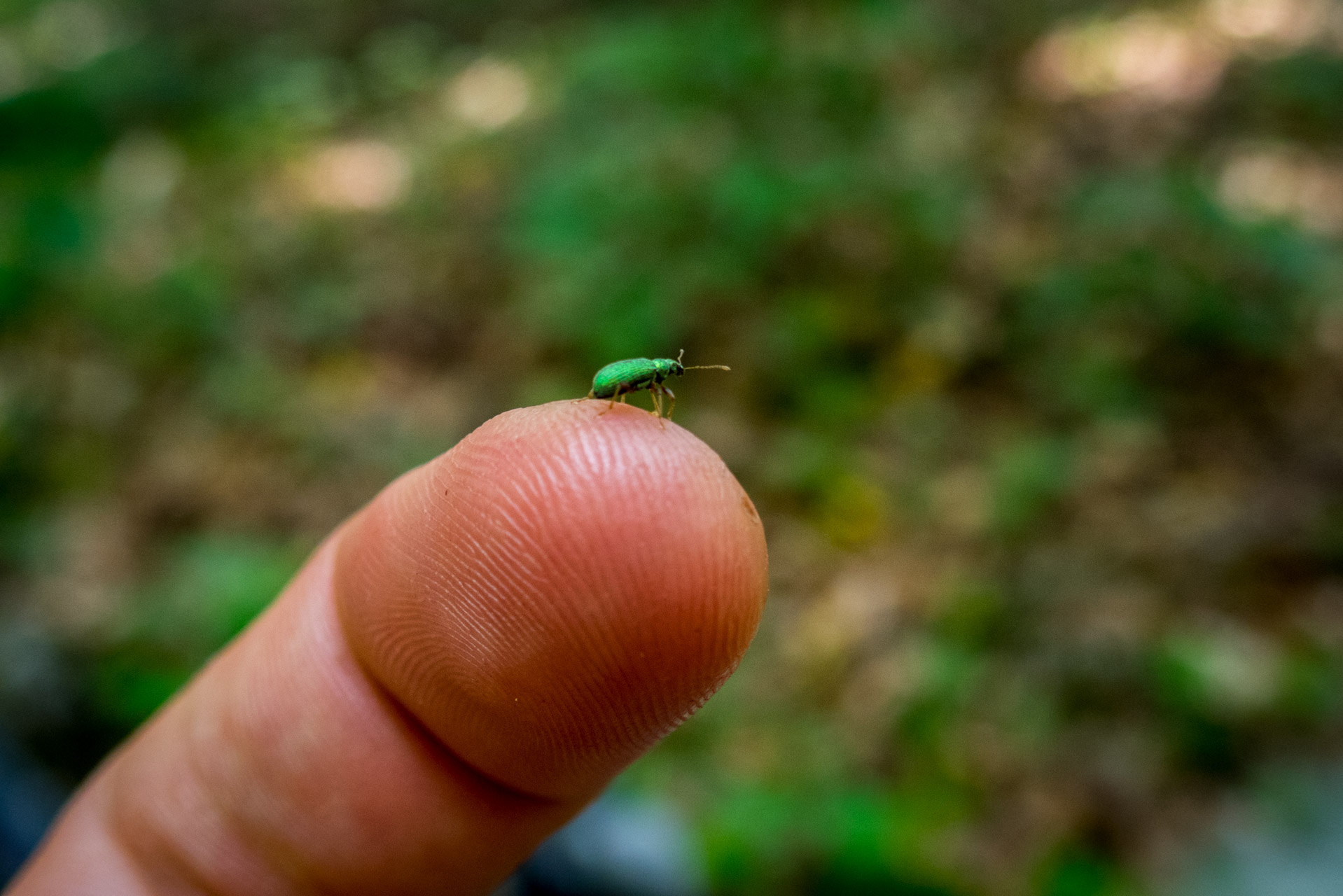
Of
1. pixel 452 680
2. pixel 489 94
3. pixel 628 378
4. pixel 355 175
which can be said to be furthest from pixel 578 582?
pixel 489 94

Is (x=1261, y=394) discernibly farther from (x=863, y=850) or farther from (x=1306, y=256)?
(x=863, y=850)

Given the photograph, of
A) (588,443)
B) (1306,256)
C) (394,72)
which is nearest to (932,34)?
(1306,256)

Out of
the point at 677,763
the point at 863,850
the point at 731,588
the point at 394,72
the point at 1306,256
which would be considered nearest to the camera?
the point at 731,588

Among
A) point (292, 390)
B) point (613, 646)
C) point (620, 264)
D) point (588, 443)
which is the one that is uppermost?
point (588, 443)

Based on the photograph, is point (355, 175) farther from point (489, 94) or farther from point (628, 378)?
point (628, 378)

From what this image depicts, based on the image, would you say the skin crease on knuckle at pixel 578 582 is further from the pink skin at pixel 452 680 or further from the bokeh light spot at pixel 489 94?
the bokeh light spot at pixel 489 94
